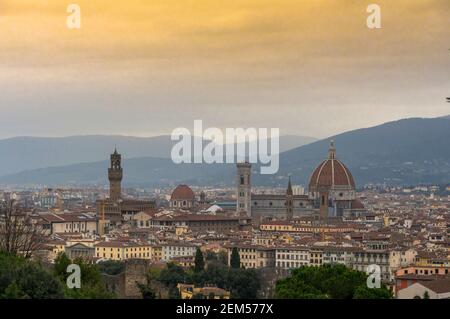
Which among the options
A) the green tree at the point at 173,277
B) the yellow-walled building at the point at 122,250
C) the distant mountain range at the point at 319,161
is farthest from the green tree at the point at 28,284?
the distant mountain range at the point at 319,161

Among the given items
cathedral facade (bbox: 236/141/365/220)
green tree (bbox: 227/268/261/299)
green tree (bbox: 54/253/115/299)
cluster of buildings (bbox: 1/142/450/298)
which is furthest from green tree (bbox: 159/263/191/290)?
cathedral facade (bbox: 236/141/365/220)

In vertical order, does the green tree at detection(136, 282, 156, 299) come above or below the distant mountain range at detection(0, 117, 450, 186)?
below

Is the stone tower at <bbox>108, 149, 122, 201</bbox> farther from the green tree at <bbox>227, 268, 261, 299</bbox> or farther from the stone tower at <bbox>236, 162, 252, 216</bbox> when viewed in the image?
→ the green tree at <bbox>227, 268, 261, 299</bbox>

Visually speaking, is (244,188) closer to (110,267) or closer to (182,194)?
(182,194)

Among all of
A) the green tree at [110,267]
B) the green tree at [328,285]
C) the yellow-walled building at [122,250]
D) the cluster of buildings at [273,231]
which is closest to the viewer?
the green tree at [328,285]

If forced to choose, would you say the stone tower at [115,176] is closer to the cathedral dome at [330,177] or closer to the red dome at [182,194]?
the red dome at [182,194]
